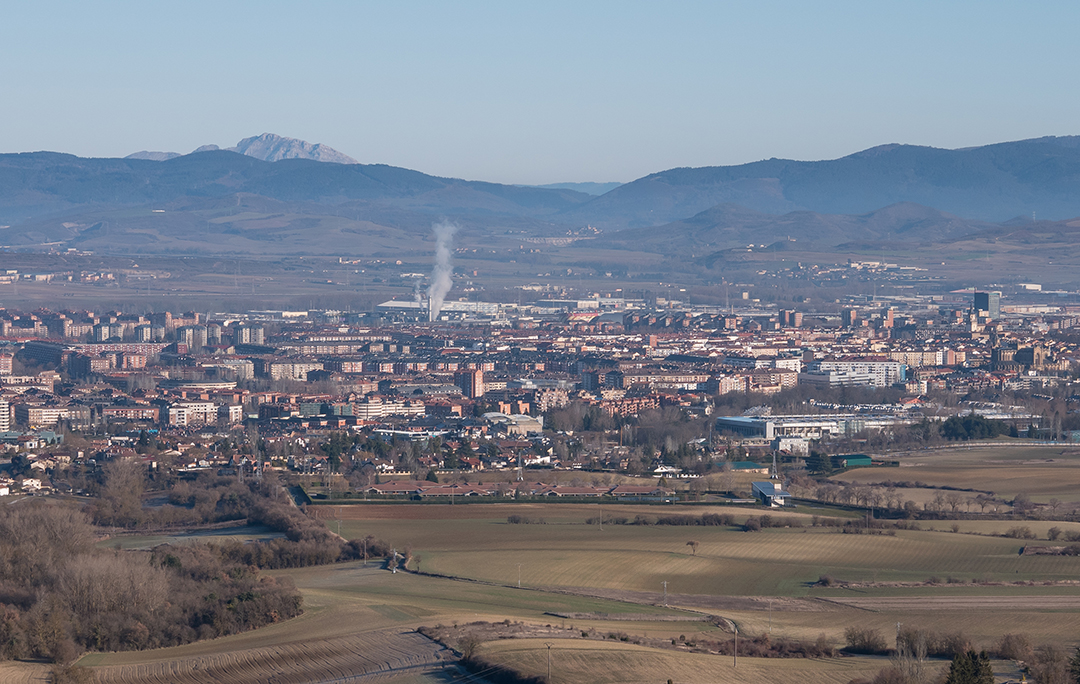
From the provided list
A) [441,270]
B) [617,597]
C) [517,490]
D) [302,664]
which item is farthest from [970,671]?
[441,270]

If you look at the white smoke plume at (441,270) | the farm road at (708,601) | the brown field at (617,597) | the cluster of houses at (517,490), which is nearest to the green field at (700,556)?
the brown field at (617,597)

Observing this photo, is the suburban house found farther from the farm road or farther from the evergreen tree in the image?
the evergreen tree

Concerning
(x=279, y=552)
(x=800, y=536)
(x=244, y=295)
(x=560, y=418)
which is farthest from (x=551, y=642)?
(x=244, y=295)

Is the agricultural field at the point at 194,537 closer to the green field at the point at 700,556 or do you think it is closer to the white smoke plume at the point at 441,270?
the green field at the point at 700,556

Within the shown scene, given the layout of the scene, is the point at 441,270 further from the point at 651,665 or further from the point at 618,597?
the point at 651,665

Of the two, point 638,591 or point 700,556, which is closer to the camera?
point 638,591

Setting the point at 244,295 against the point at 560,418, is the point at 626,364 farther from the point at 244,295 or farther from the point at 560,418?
the point at 244,295
